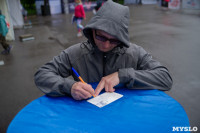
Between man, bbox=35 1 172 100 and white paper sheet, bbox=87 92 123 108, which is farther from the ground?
man, bbox=35 1 172 100

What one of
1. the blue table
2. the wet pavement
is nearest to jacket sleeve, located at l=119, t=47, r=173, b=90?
the blue table

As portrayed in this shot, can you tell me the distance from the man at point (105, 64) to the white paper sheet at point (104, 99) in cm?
5

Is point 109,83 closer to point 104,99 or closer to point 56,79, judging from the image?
point 104,99

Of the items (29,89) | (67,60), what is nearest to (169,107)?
(67,60)

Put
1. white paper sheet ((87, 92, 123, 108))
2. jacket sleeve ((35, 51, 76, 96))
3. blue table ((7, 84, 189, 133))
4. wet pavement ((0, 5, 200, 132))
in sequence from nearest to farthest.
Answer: blue table ((7, 84, 189, 133))
white paper sheet ((87, 92, 123, 108))
jacket sleeve ((35, 51, 76, 96))
wet pavement ((0, 5, 200, 132))

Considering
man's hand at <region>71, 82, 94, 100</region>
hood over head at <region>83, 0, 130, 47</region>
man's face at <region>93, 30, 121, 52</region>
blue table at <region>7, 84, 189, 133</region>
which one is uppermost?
hood over head at <region>83, 0, 130, 47</region>

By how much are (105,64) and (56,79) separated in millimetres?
518

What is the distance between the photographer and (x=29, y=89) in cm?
403

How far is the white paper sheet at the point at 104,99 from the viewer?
56.0 inches

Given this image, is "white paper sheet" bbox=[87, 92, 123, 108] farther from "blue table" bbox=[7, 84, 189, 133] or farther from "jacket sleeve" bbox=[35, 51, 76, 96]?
"jacket sleeve" bbox=[35, 51, 76, 96]

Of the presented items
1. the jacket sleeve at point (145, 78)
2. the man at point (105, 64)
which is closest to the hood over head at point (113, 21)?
the man at point (105, 64)

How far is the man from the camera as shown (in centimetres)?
150

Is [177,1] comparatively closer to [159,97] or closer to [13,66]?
[13,66]

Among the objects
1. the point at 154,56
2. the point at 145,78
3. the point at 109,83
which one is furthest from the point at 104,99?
the point at 154,56
